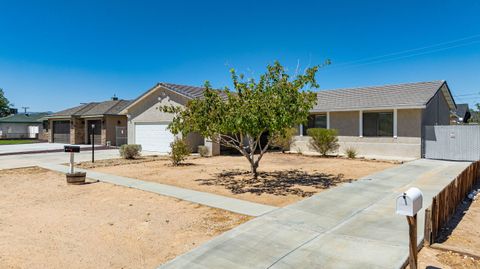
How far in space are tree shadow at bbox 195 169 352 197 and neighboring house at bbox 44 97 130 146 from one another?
766 inches

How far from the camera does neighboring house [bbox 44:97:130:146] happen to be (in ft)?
100

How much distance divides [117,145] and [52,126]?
12.2 metres

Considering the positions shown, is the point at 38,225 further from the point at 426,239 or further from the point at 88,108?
the point at 88,108

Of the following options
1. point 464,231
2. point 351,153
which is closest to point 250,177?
point 464,231

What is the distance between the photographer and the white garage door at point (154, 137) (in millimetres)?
23142

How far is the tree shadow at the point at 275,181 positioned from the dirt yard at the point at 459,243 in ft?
12.2

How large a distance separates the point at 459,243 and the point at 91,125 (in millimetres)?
30138

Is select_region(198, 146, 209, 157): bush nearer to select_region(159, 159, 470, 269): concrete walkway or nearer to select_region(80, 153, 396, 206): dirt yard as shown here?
select_region(80, 153, 396, 206): dirt yard

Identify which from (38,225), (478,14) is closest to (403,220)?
(38,225)

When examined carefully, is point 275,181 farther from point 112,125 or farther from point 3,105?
point 3,105

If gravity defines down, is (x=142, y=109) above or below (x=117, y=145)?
above

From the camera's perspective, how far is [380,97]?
68.9ft

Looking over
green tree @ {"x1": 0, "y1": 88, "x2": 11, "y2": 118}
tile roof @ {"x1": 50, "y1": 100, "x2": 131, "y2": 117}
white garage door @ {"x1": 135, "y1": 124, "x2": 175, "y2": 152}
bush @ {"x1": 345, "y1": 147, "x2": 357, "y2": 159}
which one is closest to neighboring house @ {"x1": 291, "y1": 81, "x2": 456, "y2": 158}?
bush @ {"x1": 345, "y1": 147, "x2": 357, "y2": 159}

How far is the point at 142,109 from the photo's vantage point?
2511 centimetres
